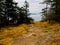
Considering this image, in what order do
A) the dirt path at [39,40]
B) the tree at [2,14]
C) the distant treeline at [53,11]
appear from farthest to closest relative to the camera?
the distant treeline at [53,11], the tree at [2,14], the dirt path at [39,40]

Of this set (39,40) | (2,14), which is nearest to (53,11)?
(2,14)

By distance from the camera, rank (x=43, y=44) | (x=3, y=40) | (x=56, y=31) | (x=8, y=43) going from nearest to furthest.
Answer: (x=43, y=44), (x=8, y=43), (x=3, y=40), (x=56, y=31)

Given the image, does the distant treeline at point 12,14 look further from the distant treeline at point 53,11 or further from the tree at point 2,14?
the distant treeline at point 53,11

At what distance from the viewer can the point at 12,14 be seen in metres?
36.9

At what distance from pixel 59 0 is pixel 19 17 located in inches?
307

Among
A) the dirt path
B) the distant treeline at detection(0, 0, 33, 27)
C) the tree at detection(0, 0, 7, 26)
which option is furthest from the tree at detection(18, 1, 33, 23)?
the dirt path

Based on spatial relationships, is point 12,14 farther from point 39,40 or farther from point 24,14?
point 39,40

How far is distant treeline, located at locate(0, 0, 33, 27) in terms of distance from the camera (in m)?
36.1

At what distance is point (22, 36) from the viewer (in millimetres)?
26797

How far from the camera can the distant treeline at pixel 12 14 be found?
1422 inches

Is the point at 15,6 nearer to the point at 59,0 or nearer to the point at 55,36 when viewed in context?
the point at 59,0

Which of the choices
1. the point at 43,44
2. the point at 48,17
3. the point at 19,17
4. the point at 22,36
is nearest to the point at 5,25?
the point at 19,17

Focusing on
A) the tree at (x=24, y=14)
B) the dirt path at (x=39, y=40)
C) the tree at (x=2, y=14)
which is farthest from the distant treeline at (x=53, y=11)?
the dirt path at (x=39, y=40)

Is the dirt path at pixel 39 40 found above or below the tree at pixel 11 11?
below
